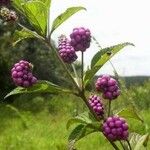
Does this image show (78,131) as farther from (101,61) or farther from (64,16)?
(64,16)

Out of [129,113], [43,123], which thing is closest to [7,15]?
[129,113]

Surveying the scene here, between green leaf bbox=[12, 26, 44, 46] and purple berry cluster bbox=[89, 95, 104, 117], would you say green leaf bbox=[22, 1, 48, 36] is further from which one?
purple berry cluster bbox=[89, 95, 104, 117]

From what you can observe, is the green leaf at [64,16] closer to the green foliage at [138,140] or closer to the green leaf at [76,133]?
the green leaf at [76,133]

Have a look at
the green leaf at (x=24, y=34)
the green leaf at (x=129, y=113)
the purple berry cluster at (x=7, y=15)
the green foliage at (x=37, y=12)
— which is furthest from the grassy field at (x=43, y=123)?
the purple berry cluster at (x=7, y=15)

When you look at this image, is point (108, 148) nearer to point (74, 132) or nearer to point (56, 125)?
point (56, 125)

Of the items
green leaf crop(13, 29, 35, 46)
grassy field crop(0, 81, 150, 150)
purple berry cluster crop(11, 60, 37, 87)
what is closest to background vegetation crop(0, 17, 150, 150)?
grassy field crop(0, 81, 150, 150)

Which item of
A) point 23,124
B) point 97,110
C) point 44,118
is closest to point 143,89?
point 44,118
